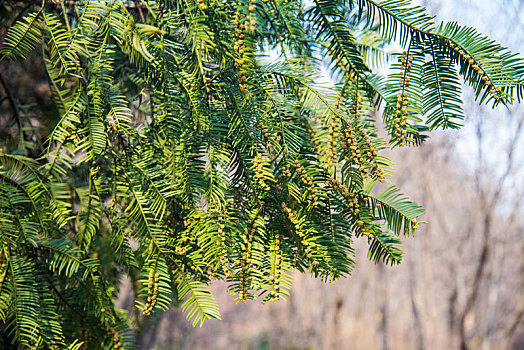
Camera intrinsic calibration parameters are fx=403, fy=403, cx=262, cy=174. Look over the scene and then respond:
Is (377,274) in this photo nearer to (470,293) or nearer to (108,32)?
(470,293)

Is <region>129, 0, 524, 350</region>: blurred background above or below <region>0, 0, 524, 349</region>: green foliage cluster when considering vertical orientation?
above

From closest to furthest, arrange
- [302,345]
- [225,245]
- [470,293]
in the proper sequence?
[225,245], [470,293], [302,345]

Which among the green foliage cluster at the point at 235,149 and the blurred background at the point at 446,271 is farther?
the blurred background at the point at 446,271

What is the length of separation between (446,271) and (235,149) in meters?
3.82

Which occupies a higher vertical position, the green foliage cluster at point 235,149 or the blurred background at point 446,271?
the blurred background at point 446,271

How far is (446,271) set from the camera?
152 inches

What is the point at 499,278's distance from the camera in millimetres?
3391

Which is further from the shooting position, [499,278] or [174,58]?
[499,278]

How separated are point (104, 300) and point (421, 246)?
3833 mm

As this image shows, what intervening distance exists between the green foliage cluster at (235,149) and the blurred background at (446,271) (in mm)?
1737

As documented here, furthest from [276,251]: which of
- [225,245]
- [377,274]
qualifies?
[377,274]

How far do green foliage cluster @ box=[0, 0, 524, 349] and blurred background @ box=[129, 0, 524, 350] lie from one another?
5.70ft

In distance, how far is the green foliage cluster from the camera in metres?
0.58

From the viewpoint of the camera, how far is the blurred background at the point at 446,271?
10.2 ft
